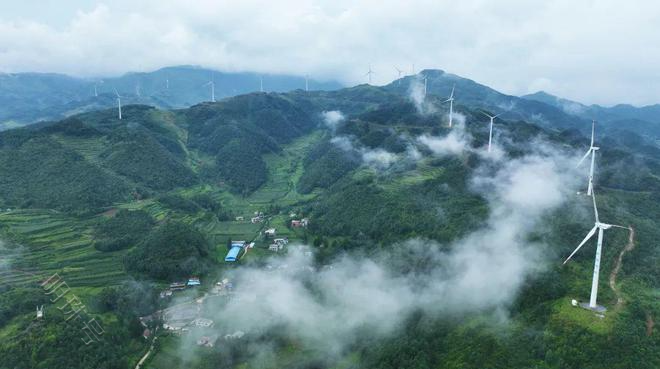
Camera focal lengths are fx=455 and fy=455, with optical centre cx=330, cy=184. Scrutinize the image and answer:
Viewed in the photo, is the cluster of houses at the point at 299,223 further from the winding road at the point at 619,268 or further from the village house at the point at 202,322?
the winding road at the point at 619,268

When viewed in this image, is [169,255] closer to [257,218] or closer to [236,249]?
[236,249]

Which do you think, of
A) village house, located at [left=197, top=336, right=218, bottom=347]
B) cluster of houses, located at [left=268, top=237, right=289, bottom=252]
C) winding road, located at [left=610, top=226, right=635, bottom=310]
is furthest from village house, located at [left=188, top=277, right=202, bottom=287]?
winding road, located at [left=610, top=226, right=635, bottom=310]

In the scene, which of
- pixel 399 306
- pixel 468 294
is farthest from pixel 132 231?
pixel 468 294

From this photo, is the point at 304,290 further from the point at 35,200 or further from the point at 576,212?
the point at 35,200

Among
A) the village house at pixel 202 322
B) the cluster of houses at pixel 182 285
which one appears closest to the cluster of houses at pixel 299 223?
the cluster of houses at pixel 182 285

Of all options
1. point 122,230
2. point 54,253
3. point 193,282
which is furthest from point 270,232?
point 54,253
